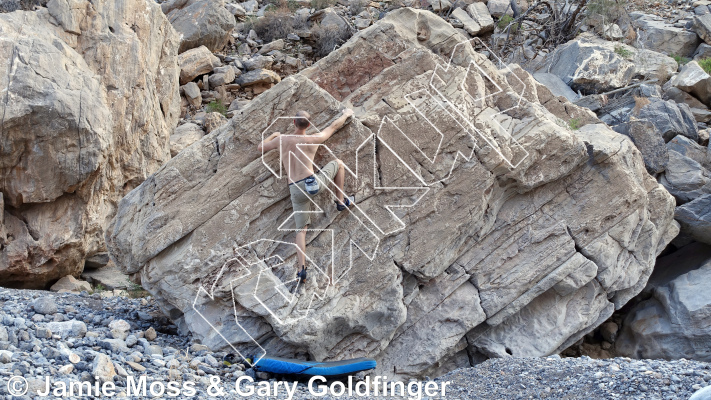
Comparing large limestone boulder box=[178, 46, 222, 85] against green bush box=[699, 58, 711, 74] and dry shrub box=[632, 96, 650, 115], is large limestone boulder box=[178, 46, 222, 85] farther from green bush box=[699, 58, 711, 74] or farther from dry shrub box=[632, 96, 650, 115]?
green bush box=[699, 58, 711, 74]

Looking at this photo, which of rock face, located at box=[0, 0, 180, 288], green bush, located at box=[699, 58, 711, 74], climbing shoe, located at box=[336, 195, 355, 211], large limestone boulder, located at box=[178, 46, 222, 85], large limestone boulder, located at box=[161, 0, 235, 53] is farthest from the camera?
large limestone boulder, located at box=[161, 0, 235, 53]

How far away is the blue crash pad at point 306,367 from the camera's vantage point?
25.6ft

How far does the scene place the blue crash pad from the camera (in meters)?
7.81

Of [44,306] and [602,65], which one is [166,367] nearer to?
[44,306]

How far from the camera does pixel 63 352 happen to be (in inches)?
264

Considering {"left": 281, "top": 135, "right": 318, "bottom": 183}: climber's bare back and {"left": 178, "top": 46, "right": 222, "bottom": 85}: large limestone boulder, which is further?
{"left": 178, "top": 46, "right": 222, "bottom": 85}: large limestone boulder

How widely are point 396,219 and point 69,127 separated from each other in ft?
18.5

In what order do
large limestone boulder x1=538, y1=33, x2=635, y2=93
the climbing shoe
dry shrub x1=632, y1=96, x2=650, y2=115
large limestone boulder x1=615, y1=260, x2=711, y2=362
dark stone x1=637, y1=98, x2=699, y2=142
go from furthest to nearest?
large limestone boulder x1=538, y1=33, x2=635, y2=93, dry shrub x1=632, y1=96, x2=650, y2=115, dark stone x1=637, y1=98, x2=699, y2=142, large limestone boulder x1=615, y1=260, x2=711, y2=362, the climbing shoe

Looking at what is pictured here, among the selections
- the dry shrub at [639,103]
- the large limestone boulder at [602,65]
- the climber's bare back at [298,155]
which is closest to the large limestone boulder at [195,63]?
the large limestone boulder at [602,65]

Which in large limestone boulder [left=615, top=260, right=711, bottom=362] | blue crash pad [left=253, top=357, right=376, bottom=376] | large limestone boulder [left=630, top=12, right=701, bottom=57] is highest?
blue crash pad [left=253, top=357, right=376, bottom=376]

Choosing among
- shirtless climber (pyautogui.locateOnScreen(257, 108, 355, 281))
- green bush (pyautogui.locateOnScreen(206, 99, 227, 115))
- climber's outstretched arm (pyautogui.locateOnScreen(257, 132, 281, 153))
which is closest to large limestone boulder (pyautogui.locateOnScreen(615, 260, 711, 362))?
shirtless climber (pyautogui.locateOnScreen(257, 108, 355, 281))

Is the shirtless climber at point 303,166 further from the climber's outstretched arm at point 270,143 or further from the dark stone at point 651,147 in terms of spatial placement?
the dark stone at point 651,147

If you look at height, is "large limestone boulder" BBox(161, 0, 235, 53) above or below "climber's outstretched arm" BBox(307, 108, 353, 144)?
below

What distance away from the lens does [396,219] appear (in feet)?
27.7
